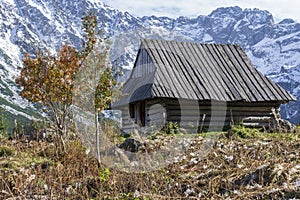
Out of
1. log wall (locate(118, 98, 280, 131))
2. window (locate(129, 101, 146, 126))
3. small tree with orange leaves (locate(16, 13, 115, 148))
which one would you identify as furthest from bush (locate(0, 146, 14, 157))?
window (locate(129, 101, 146, 126))

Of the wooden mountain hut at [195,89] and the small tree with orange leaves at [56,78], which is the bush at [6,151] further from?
the wooden mountain hut at [195,89]

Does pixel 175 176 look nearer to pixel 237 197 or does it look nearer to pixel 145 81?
pixel 237 197

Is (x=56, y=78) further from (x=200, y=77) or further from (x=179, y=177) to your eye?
(x=200, y=77)

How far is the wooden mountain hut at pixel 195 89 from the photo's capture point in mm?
20391

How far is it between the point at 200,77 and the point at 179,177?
13679mm

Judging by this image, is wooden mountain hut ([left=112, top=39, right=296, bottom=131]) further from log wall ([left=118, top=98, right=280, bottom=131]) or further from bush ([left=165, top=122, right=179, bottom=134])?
bush ([left=165, top=122, right=179, bottom=134])

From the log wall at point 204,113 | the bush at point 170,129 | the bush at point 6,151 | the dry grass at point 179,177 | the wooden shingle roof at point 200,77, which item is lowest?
the dry grass at point 179,177

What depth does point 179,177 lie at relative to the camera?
823 cm

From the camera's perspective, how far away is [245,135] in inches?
629

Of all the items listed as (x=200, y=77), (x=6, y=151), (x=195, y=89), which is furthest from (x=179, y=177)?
(x=200, y=77)

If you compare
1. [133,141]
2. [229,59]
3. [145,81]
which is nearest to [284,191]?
[133,141]

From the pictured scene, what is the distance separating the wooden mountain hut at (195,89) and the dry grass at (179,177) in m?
9.60

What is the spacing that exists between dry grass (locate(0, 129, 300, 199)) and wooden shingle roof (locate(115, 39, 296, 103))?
378 inches

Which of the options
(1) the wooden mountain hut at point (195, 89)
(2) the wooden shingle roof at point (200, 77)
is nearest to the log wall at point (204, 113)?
(1) the wooden mountain hut at point (195, 89)
